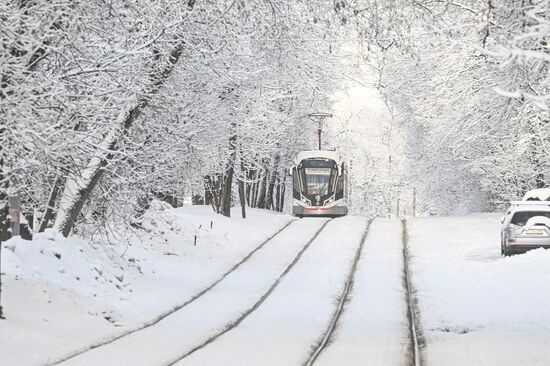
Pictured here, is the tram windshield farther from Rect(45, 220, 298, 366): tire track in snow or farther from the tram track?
Rect(45, 220, 298, 366): tire track in snow

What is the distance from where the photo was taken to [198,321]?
1442 centimetres

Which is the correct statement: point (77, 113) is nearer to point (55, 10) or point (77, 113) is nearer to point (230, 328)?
point (55, 10)

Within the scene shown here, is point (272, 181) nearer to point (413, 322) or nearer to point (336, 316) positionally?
point (336, 316)

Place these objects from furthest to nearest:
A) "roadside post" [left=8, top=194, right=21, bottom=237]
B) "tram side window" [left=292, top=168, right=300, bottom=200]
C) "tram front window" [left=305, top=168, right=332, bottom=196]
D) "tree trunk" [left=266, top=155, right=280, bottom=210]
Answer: "tree trunk" [left=266, top=155, right=280, bottom=210] < "tram side window" [left=292, top=168, right=300, bottom=200] < "tram front window" [left=305, top=168, right=332, bottom=196] < "roadside post" [left=8, top=194, right=21, bottom=237]

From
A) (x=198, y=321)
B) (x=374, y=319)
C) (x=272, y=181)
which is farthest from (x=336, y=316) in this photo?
(x=272, y=181)

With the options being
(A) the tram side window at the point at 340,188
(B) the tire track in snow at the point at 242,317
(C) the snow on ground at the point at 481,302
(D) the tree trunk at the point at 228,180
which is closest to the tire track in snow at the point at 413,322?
(C) the snow on ground at the point at 481,302

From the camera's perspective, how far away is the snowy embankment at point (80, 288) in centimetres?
1194

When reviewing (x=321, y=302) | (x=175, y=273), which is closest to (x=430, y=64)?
(x=175, y=273)

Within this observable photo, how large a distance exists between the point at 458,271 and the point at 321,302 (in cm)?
609

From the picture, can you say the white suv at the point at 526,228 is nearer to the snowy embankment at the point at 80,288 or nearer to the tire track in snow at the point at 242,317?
the tire track in snow at the point at 242,317

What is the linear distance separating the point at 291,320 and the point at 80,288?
3.57m

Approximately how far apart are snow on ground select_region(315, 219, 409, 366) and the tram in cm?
1622

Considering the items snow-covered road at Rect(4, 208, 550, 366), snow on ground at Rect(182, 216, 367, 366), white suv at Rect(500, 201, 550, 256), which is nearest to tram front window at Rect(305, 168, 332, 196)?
snow-covered road at Rect(4, 208, 550, 366)

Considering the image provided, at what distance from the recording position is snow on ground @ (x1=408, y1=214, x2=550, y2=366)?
11906mm
